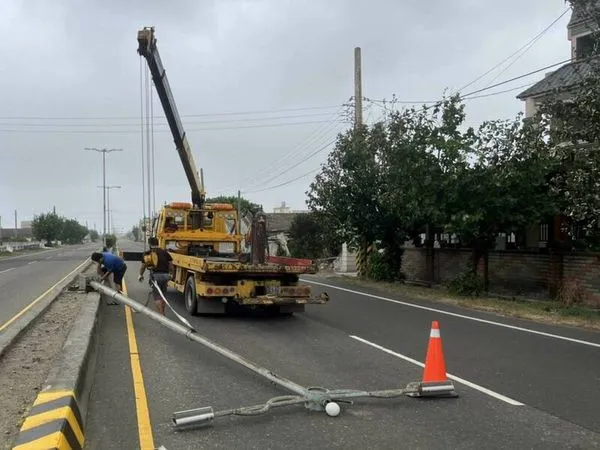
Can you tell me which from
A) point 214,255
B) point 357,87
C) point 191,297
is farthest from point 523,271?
point 357,87

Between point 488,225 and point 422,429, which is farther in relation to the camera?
point 488,225

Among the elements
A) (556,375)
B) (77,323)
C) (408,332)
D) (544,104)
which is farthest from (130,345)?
(544,104)

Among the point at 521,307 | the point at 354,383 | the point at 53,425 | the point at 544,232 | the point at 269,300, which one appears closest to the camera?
the point at 53,425

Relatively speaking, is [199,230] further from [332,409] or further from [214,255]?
[332,409]

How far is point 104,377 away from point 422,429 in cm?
393

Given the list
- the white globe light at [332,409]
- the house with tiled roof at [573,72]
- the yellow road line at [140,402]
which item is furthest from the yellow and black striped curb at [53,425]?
the house with tiled roof at [573,72]

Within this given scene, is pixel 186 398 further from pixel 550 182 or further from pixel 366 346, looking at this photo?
pixel 550 182

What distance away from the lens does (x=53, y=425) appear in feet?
15.7

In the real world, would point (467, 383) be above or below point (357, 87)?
below

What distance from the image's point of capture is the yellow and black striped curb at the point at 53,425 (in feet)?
14.8

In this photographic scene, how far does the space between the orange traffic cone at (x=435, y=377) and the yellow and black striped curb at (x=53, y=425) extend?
343 centimetres

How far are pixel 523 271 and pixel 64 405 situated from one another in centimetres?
1517

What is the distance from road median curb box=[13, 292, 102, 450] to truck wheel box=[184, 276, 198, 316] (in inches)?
175

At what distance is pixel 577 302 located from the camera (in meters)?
15.2
